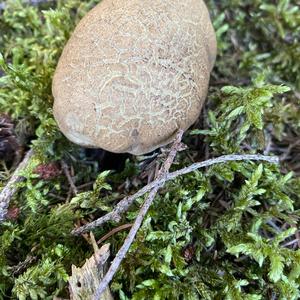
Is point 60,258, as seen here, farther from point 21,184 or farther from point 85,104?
point 85,104

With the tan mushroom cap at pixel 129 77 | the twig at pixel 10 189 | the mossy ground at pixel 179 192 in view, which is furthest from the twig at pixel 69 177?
the tan mushroom cap at pixel 129 77

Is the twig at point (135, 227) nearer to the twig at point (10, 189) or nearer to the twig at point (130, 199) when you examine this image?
the twig at point (130, 199)

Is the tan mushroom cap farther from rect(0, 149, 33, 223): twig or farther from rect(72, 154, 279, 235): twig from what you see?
rect(0, 149, 33, 223): twig

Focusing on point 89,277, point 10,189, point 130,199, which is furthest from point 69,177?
point 89,277

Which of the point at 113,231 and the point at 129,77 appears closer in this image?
the point at 129,77

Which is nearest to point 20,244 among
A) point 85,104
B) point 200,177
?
point 85,104

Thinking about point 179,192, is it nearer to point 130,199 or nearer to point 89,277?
point 130,199

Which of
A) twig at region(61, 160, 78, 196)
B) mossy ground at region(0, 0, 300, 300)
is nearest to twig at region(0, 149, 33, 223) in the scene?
mossy ground at region(0, 0, 300, 300)
